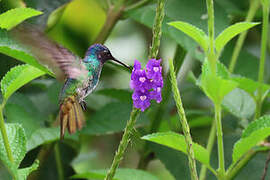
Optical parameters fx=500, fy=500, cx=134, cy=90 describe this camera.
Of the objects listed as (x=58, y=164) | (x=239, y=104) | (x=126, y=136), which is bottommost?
(x=58, y=164)

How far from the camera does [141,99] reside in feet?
2.62

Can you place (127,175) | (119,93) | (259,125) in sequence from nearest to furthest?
(259,125) → (127,175) → (119,93)

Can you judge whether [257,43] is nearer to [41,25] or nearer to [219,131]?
[41,25]

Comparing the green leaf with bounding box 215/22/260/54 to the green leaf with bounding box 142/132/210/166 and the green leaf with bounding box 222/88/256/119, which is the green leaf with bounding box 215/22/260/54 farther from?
the green leaf with bounding box 222/88/256/119

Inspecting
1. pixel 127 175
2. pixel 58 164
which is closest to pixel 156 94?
pixel 127 175

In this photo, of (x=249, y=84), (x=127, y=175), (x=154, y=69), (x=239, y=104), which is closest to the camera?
(x=154, y=69)

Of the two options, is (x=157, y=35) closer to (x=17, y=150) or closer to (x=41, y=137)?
(x=17, y=150)

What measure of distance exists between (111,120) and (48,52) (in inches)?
26.6

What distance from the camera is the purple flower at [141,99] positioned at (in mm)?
792

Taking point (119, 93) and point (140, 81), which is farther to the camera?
point (119, 93)

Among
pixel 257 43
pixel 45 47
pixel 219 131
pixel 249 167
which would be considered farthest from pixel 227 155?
pixel 257 43

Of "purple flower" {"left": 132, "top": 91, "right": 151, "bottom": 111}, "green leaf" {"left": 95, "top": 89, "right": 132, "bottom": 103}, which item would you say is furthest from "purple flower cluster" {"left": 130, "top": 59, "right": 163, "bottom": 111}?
"green leaf" {"left": 95, "top": 89, "right": 132, "bottom": 103}

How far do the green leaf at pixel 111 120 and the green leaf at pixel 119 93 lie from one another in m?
0.08

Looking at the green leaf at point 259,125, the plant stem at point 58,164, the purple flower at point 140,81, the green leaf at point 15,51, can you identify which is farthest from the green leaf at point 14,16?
the plant stem at point 58,164
